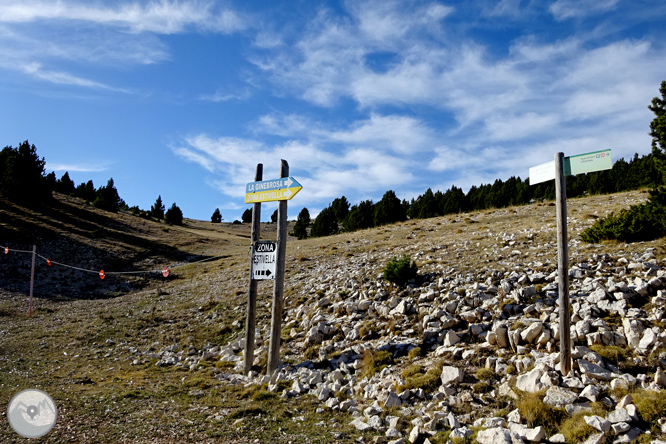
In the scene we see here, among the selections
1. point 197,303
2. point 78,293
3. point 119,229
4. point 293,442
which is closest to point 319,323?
point 293,442

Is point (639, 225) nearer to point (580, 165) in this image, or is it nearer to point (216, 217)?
point (580, 165)

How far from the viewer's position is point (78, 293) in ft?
93.4

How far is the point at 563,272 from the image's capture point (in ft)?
24.2

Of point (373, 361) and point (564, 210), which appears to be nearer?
point (564, 210)

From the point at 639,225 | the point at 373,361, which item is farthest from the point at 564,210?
the point at 639,225

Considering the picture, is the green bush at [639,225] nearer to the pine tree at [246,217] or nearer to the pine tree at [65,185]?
the pine tree at [65,185]

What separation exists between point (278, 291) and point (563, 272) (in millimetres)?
7462

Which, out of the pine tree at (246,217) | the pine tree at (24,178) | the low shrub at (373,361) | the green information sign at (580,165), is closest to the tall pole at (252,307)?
the low shrub at (373,361)

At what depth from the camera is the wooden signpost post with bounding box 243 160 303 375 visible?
11.3 m

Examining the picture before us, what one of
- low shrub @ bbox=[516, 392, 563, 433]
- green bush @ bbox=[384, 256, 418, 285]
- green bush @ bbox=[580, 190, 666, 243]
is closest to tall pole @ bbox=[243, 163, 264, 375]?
green bush @ bbox=[384, 256, 418, 285]

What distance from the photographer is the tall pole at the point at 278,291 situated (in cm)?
1077

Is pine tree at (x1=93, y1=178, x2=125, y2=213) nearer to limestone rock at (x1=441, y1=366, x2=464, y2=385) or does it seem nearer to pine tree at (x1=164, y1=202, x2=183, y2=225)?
pine tree at (x1=164, y1=202, x2=183, y2=225)

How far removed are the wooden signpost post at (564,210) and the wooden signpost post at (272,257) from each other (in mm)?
6736

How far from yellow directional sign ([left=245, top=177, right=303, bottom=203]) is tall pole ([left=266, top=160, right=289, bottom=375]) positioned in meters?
0.29
